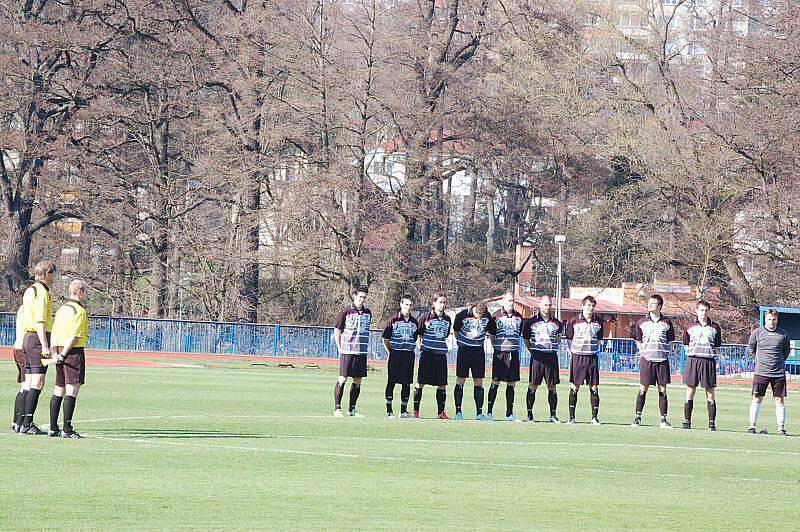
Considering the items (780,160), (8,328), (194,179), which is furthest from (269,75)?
(780,160)

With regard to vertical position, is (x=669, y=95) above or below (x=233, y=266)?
above

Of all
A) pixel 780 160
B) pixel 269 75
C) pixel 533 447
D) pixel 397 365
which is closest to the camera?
pixel 533 447

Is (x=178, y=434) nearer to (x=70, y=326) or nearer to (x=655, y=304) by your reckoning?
(x=70, y=326)

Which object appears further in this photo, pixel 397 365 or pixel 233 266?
pixel 233 266

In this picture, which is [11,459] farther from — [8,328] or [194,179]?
[194,179]

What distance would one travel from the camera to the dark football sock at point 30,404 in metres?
13.3

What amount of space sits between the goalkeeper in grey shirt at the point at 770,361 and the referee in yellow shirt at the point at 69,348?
34.2 feet

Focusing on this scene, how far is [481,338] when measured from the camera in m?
18.9

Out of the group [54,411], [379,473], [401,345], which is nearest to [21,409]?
[54,411]

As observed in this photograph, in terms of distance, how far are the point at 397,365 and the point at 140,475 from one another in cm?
824

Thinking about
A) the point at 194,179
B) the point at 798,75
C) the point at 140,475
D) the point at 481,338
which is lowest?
the point at 140,475

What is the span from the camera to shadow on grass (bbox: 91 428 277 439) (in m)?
14.4

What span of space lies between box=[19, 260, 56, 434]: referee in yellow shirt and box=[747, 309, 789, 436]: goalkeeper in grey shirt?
10.8 m

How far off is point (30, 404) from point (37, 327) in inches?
40.1
